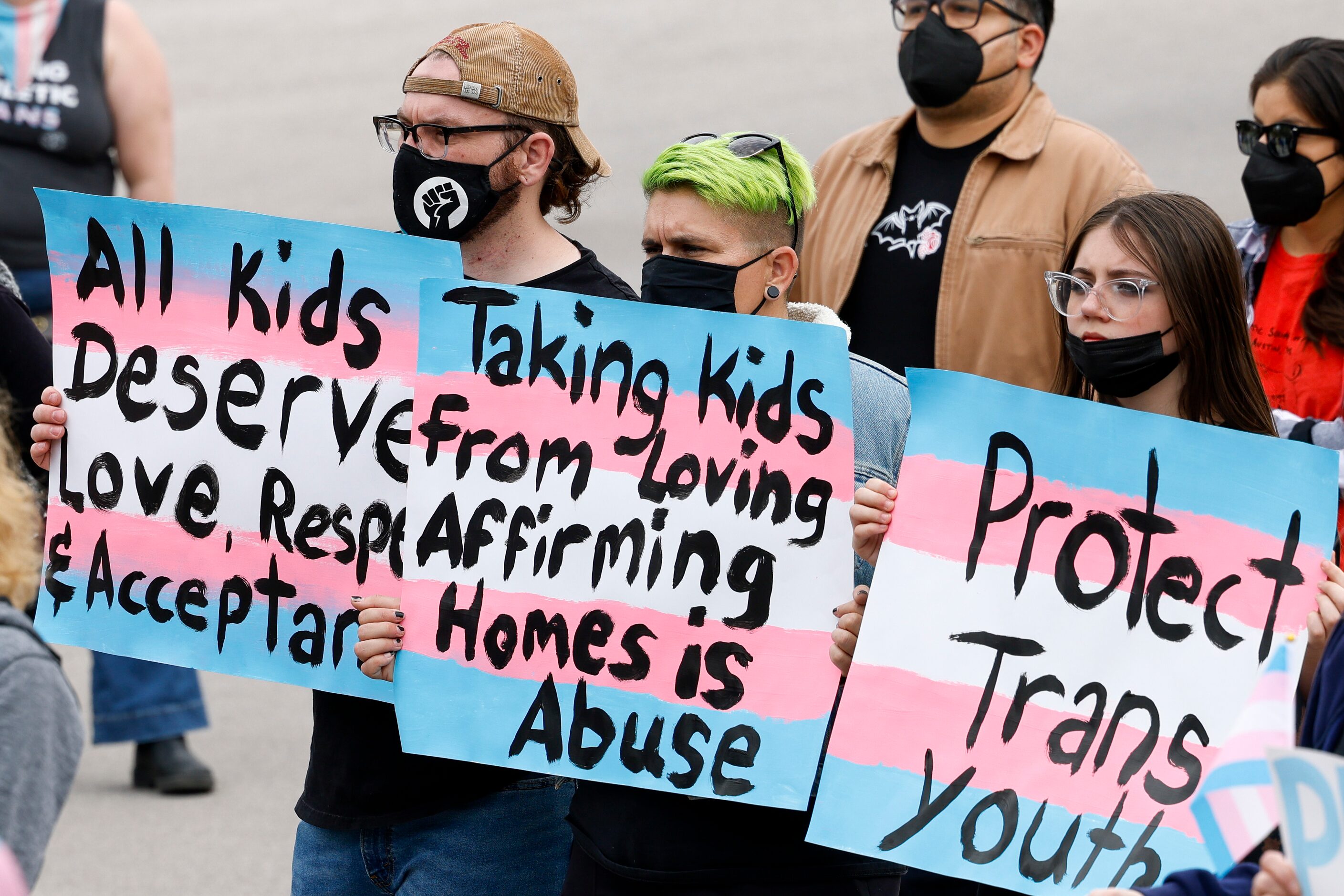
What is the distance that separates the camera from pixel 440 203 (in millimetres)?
2686

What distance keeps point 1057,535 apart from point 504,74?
46.7 inches

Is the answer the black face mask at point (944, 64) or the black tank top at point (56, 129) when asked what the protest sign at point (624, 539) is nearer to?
the black face mask at point (944, 64)

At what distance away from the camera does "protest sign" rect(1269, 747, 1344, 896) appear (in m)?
1.52

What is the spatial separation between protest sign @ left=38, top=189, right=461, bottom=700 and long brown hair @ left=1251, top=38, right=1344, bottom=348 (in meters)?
1.96

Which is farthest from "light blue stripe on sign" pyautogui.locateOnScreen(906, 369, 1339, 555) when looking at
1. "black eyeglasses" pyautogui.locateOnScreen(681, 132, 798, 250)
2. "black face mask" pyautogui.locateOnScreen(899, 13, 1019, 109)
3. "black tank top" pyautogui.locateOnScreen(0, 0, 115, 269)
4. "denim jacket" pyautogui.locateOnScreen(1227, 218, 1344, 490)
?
"black tank top" pyautogui.locateOnScreen(0, 0, 115, 269)

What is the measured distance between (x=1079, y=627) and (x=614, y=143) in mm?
8935

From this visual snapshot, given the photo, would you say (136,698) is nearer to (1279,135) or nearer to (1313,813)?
(1279,135)

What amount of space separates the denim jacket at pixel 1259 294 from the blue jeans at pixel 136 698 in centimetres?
305

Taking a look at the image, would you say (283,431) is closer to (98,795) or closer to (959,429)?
(959,429)

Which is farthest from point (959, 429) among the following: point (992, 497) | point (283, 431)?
point (283, 431)

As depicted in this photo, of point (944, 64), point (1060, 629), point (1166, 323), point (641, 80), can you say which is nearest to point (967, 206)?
point (944, 64)

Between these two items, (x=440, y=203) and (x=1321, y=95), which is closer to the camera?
(x=440, y=203)

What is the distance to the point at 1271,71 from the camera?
3.65 m

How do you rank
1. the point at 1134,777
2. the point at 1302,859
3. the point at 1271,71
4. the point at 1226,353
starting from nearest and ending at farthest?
the point at 1302,859
the point at 1134,777
the point at 1226,353
the point at 1271,71
